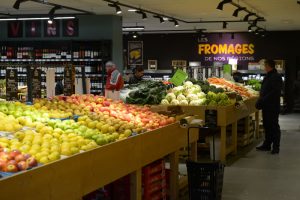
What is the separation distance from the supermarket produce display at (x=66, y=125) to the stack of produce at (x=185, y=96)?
6.75 ft

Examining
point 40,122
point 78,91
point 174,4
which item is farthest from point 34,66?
point 174,4

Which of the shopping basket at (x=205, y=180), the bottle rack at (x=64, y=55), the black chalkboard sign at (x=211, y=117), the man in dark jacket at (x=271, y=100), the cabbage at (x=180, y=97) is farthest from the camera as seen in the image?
the bottle rack at (x=64, y=55)

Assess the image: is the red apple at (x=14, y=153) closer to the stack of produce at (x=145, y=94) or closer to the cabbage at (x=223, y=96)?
the stack of produce at (x=145, y=94)

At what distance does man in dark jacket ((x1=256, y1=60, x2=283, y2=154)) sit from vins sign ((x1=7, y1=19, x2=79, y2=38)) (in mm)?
7178

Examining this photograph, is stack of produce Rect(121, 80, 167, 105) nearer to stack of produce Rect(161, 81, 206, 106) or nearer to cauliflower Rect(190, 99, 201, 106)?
stack of produce Rect(161, 81, 206, 106)

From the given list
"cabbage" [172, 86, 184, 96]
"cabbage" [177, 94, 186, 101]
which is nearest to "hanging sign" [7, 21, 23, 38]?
"cabbage" [172, 86, 184, 96]

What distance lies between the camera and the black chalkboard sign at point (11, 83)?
20.6ft

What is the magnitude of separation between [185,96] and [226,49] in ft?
41.7

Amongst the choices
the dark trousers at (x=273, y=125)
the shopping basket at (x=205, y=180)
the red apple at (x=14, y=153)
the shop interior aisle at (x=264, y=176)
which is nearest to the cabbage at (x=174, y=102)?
the shop interior aisle at (x=264, y=176)

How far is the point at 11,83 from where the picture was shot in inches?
248

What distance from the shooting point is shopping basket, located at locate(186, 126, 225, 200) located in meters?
5.91

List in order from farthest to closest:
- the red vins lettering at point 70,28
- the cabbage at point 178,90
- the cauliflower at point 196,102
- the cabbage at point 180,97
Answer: the red vins lettering at point 70,28 < the cabbage at point 178,90 < the cabbage at point 180,97 < the cauliflower at point 196,102

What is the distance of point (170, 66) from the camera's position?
72.6 feet

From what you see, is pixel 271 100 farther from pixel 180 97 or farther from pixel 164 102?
pixel 164 102
